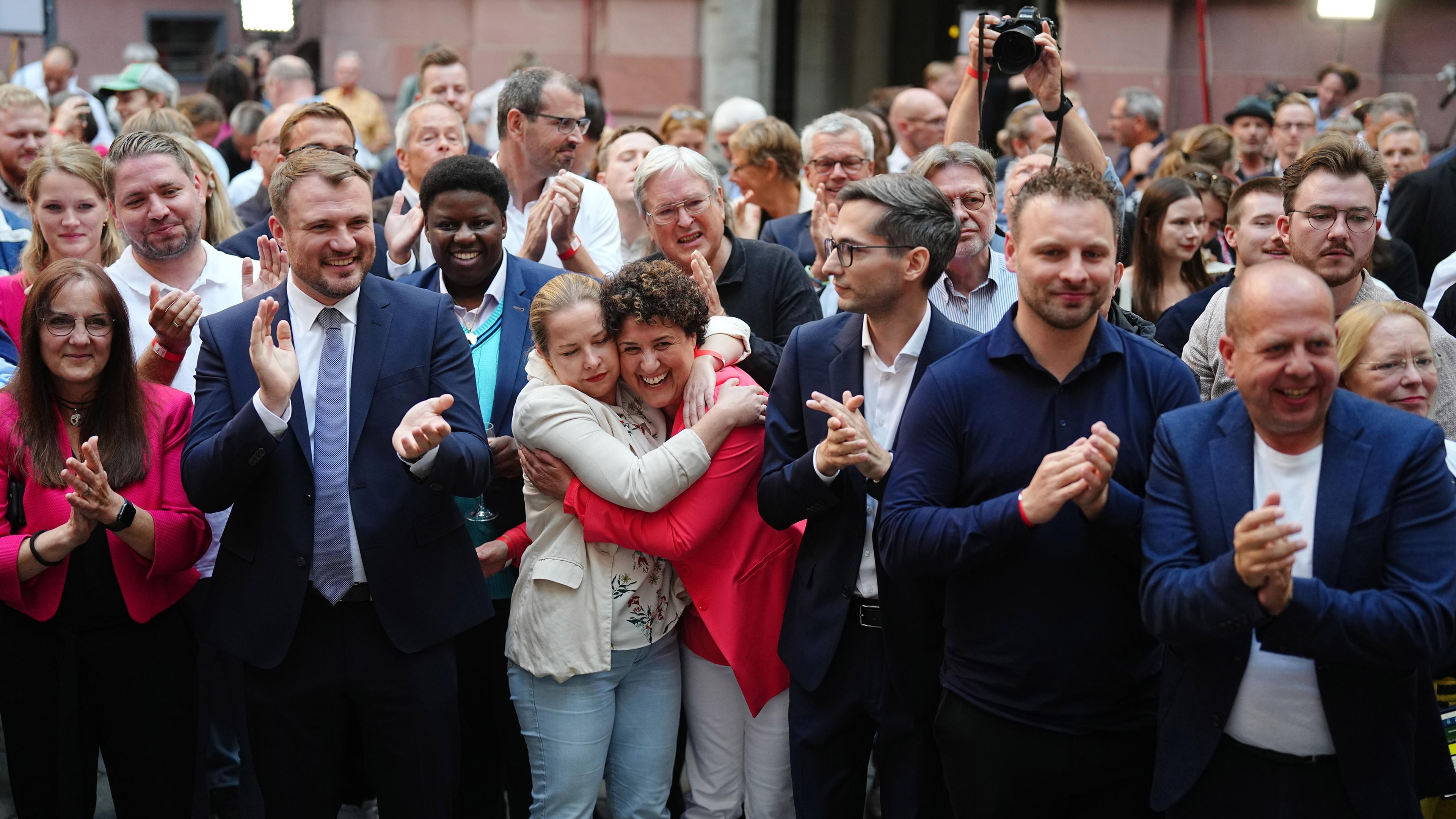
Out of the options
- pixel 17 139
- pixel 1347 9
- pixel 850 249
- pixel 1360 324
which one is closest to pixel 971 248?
pixel 850 249

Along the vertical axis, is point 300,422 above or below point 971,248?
below

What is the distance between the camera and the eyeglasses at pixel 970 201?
442 cm

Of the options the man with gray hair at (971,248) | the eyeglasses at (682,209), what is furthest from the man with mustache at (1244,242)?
the eyeglasses at (682,209)

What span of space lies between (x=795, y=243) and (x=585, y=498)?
8.21 ft

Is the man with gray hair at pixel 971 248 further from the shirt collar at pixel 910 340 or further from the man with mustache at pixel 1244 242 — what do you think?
the shirt collar at pixel 910 340

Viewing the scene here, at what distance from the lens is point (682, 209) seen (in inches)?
166

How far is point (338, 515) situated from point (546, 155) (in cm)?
219

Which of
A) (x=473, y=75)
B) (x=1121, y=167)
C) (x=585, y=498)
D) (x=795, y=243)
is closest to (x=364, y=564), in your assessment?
(x=585, y=498)

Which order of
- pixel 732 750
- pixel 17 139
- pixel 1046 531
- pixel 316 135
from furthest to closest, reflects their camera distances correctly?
pixel 17 139
pixel 316 135
pixel 732 750
pixel 1046 531

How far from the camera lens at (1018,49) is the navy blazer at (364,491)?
2145 millimetres

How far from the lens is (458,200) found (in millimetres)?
4098

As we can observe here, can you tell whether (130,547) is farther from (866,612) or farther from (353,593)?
(866,612)

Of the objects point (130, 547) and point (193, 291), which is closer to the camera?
point (130, 547)

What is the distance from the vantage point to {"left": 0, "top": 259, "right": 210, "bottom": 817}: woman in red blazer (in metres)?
3.61
